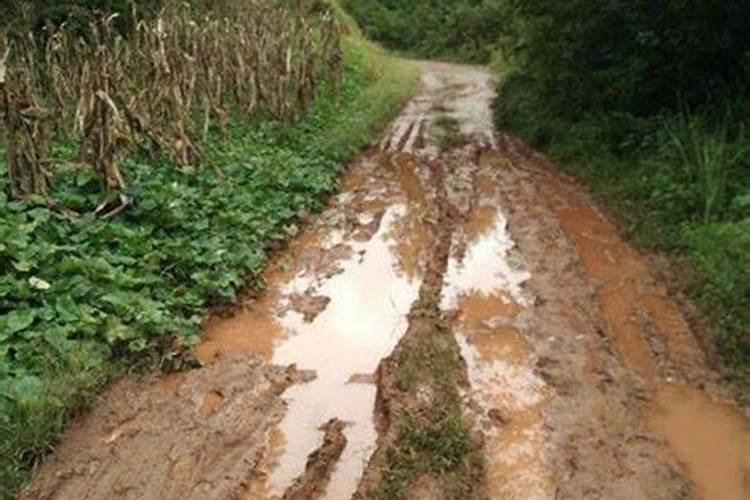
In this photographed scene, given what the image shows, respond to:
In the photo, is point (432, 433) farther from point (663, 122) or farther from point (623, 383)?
point (663, 122)

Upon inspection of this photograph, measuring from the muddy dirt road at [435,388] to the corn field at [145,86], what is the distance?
2.14 m

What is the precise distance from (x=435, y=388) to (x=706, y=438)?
1.86 m

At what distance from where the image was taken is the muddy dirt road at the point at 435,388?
201 inches

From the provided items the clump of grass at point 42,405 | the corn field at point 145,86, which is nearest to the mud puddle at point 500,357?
the clump of grass at point 42,405

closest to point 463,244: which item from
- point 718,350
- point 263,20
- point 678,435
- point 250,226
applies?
point 250,226

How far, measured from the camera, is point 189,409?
5.93 metres

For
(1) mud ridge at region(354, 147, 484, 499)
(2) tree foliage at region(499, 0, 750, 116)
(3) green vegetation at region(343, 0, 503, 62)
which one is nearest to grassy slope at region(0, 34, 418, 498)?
(1) mud ridge at region(354, 147, 484, 499)

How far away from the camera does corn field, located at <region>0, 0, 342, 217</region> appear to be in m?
8.03

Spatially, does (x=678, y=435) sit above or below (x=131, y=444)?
above

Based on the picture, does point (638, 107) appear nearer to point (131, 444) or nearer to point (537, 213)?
point (537, 213)

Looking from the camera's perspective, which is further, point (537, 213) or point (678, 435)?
point (537, 213)

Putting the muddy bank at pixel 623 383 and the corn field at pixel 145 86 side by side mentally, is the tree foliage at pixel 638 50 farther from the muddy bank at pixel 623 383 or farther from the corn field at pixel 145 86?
the corn field at pixel 145 86

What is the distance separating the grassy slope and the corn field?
320 mm

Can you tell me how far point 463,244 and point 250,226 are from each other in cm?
236
